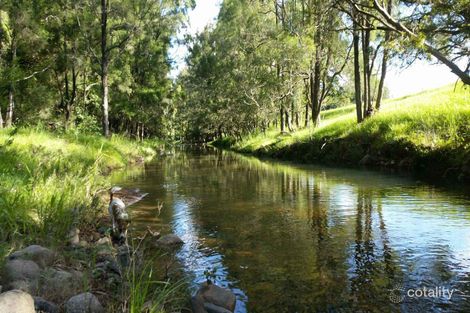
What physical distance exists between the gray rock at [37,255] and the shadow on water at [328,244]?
170 cm

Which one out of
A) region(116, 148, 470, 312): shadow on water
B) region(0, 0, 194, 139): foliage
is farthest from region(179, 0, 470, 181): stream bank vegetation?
region(0, 0, 194, 139): foliage

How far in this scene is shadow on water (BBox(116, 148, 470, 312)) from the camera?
16.1ft

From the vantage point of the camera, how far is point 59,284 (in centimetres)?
416

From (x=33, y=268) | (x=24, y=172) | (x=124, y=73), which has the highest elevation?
(x=124, y=73)

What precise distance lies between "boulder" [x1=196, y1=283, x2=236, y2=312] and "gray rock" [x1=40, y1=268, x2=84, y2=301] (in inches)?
49.6

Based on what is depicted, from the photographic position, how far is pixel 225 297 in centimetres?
468

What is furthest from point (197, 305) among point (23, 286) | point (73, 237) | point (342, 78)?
point (342, 78)

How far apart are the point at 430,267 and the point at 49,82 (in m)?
32.6

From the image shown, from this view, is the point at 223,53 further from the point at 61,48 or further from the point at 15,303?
the point at 15,303

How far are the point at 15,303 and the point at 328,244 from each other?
16.1 ft

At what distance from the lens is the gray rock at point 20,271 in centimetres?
412

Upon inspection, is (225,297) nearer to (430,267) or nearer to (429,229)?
(430,267)

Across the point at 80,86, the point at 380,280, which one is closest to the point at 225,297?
the point at 380,280

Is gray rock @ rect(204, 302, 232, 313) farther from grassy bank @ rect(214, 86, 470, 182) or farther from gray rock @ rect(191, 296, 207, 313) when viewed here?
grassy bank @ rect(214, 86, 470, 182)
